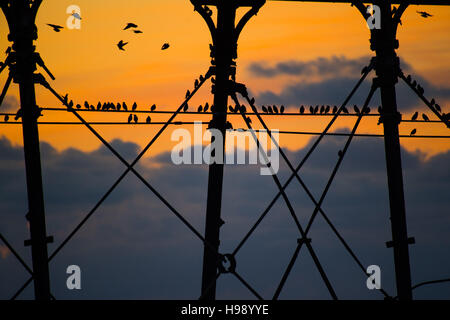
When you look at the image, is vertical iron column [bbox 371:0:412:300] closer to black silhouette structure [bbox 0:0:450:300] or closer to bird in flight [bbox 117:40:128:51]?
black silhouette structure [bbox 0:0:450:300]

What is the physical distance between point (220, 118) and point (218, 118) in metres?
0.03

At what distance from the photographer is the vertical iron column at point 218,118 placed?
12438 millimetres

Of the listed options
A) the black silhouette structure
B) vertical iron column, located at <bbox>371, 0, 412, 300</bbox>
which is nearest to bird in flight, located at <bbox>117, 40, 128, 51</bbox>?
the black silhouette structure

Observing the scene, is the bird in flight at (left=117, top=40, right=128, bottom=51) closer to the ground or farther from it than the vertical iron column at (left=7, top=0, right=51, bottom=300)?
farther from it

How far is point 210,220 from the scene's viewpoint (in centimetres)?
1248

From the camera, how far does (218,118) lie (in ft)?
41.3

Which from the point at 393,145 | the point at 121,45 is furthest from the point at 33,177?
the point at 393,145

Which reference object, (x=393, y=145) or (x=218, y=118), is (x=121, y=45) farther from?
(x=393, y=145)

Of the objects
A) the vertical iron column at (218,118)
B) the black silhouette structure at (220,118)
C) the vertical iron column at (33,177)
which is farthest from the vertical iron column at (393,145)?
the vertical iron column at (33,177)

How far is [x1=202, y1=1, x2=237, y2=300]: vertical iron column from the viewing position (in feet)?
40.8

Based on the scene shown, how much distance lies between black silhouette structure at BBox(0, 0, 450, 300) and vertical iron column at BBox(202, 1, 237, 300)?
0.05ft

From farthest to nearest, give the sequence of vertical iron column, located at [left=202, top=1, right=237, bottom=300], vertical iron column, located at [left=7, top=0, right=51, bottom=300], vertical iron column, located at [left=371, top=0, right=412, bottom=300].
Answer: vertical iron column, located at [left=371, top=0, right=412, bottom=300] → vertical iron column, located at [left=202, top=1, right=237, bottom=300] → vertical iron column, located at [left=7, top=0, right=51, bottom=300]

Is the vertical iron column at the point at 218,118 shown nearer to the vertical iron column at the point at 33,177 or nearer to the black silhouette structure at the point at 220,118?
the black silhouette structure at the point at 220,118
